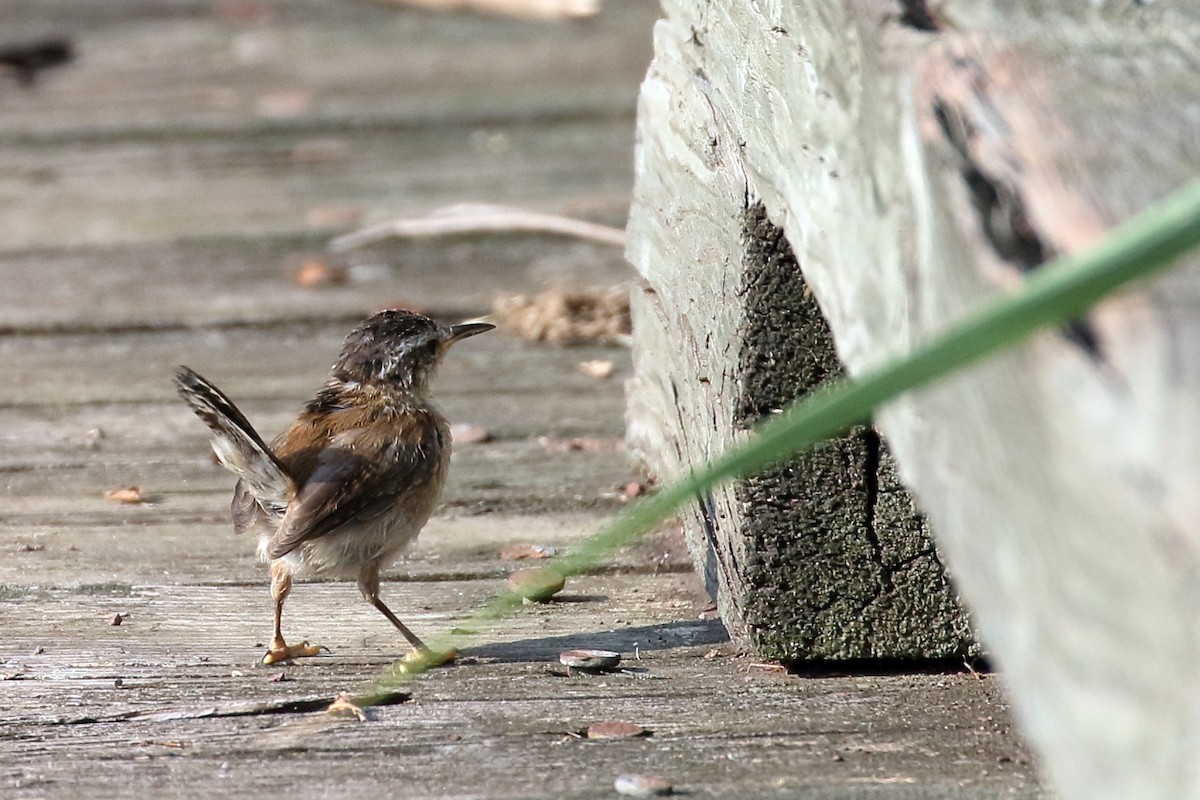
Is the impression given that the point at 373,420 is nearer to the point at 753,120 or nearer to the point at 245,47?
the point at 753,120

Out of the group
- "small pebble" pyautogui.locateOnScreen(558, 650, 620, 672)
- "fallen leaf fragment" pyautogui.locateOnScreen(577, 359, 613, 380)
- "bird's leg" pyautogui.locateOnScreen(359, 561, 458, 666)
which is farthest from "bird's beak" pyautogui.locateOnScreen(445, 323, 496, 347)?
"small pebble" pyautogui.locateOnScreen(558, 650, 620, 672)

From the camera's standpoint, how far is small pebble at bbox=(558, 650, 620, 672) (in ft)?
10.9

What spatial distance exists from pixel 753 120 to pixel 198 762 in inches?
60.8

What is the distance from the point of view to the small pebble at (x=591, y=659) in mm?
3311

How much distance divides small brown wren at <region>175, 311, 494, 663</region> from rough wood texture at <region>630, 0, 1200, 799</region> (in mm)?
1589

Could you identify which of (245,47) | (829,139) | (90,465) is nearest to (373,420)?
(90,465)

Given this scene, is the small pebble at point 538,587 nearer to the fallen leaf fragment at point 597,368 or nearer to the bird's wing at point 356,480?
the bird's wing at point 356,480

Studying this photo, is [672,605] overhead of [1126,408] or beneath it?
beneath

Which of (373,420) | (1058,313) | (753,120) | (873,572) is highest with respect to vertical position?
(1058,313)

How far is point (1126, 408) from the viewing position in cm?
138

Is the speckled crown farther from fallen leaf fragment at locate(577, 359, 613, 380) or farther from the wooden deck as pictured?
fallen leaf fragment at locate(577, 359, 613, 380)

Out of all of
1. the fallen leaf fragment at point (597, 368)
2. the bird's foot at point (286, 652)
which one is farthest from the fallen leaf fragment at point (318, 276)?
the bird's foot at point (286, 652)

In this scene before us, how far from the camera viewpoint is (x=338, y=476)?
13.3 ft

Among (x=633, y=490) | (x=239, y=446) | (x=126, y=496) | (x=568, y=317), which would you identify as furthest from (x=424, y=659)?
(x=568, y=317)
